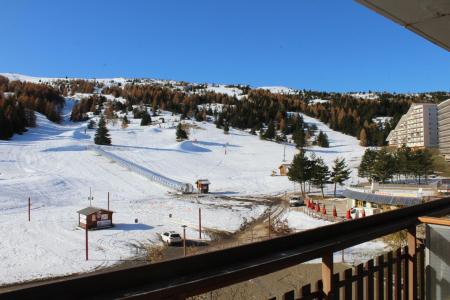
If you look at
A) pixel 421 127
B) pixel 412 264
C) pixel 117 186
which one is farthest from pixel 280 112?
pixel 412 264

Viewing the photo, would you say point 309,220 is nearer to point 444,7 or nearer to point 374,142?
point 444,7

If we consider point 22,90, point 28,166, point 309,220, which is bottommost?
point 309,220

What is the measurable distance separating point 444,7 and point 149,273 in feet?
6.31

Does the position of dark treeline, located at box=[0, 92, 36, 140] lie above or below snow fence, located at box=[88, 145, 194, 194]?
above

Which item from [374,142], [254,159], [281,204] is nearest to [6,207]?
[281,204]

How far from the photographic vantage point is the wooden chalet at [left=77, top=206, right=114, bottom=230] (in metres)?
23.8

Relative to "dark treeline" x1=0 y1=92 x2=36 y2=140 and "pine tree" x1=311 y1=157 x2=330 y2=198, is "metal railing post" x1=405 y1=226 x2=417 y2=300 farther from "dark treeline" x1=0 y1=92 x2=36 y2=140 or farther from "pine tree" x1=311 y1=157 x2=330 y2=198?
"dark treeline" x1=0 y1=92 x2=36 y2=140

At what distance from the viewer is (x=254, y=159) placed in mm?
63812

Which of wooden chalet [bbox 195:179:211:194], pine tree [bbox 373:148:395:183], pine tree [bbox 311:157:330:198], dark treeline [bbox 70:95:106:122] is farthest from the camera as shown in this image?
dark treeline [bbox 70:95:106:122]

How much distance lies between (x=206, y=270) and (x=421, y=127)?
270 feet

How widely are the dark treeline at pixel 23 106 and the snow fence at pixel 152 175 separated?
18.6 m

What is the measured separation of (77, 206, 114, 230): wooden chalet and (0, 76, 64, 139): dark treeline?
1880 inches

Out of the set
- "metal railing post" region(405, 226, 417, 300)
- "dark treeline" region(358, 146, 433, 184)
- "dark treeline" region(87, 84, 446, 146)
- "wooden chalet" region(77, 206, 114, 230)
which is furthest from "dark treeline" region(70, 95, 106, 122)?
"metal railing post" region(405, 226, 417, 300)

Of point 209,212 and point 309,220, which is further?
point 209,212
